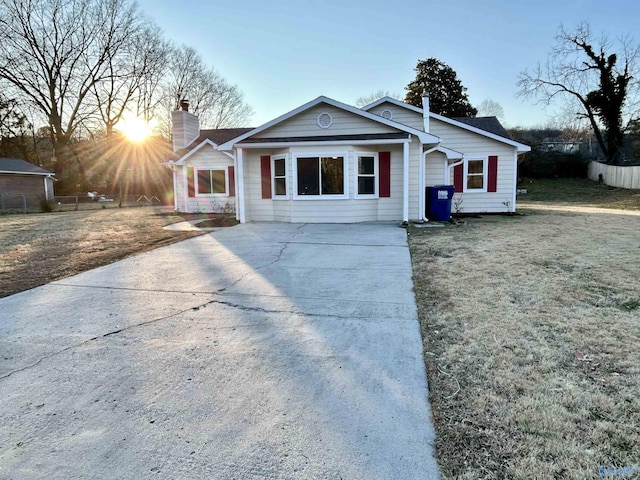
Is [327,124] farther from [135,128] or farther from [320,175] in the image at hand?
[135,128]

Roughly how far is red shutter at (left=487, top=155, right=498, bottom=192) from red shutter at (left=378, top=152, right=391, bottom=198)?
5329mm

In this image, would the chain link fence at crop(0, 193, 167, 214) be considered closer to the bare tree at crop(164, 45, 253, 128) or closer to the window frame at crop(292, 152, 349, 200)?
the bare tree at crop(164, 45, 253, 128)

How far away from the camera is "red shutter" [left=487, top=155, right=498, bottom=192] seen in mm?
15180

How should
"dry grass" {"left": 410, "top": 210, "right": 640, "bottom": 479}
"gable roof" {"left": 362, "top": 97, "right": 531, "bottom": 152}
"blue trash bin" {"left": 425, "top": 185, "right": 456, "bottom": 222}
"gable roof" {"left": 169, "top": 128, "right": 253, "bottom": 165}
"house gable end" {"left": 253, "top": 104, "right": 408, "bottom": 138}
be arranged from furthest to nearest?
1. "gable roof" {"left": 169, "top": 128, "right": 253, "bottom": 165}
2. "gable roof" {"left": 362, "top": 97, "right": 531, "bottom": 152}
3. "blue trash bin" {"left": 425, "top": 185, "right": 456, "bottom": 222}
4. "house gable end" {"left": 253, "top": 104, "right": 408, "bottom": 138}
5. "dry grass" {"left": 410, "top": 210, "right": 640, "bottom": 479}

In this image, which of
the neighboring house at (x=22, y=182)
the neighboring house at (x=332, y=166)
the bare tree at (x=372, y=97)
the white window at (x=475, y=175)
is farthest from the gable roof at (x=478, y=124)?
the bare tree at (x=372, y=97)

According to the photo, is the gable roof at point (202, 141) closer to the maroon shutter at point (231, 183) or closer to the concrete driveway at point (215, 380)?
the maroon shutter at point (231, 183)

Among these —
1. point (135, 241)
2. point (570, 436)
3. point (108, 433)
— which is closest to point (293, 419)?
point (108, 433)

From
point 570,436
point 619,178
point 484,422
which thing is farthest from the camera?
point 619,178

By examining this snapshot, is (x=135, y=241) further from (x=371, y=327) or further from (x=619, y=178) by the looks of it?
(x=619, y=178)

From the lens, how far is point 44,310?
14.8 feet

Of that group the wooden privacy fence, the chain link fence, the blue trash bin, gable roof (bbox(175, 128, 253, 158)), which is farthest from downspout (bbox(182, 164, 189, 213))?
the wooden privacy fence

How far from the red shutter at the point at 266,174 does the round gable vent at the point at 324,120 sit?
2.03 metres

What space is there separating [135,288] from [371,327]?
3.42m

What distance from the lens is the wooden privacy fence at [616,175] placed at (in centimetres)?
2391
